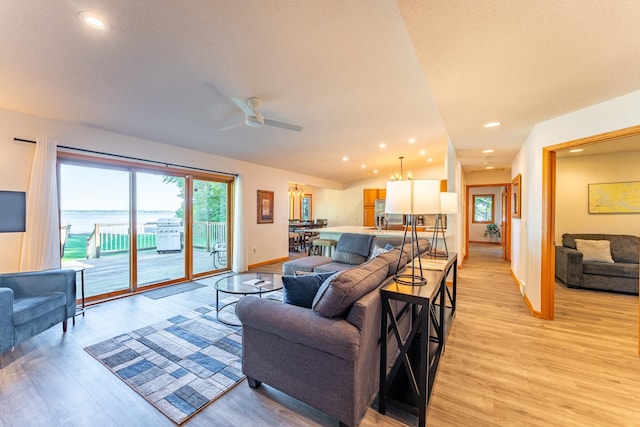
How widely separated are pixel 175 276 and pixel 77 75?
11.1ft

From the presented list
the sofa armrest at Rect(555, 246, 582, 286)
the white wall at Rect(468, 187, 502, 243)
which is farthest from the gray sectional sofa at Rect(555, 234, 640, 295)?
the white wall at Rect(468, 187, 502, 243)

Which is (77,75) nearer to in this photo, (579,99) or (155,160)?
(155,160)

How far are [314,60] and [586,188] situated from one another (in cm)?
573

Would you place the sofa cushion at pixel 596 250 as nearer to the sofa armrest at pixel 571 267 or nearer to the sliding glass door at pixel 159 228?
the sofa armrest at pixel 571 267

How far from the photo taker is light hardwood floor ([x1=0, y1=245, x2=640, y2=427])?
1673mm

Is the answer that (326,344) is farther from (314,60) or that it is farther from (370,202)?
(370,202)

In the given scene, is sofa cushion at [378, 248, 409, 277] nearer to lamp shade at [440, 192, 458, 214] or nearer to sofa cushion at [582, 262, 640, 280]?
lamp shade at [440, 192, 458, 214]

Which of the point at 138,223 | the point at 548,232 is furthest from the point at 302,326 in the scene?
the point at 138,223

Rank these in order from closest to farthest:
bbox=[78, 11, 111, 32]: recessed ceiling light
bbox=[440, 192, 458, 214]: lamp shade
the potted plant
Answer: bbox=[78, 11, 111, 32]: recessed ceiling light → bbox=[440, 192, 458, 214]: lamp shade → the potted plant

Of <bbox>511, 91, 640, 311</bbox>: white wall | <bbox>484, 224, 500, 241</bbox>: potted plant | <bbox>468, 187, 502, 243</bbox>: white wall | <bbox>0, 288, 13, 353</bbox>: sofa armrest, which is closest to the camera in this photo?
<bbox>0, 288, 13, 353</bbox>: sofa armrest

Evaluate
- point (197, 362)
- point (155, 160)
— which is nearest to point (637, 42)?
point (197, 362)

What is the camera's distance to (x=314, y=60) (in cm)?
237

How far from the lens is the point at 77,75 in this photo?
2.40m

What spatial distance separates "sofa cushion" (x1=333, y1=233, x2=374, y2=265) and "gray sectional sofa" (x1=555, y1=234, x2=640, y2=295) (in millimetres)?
3401
